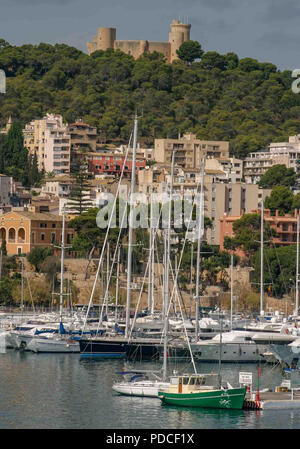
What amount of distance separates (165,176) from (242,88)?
38.8 m

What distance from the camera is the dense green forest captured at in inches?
4670

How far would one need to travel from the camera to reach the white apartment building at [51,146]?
105m

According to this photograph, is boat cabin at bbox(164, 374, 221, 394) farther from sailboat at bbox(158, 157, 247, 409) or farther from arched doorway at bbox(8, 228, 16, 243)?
arched doorway at bbox(8, 228, 16, 243)

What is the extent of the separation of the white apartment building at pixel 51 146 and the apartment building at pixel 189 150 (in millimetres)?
9021

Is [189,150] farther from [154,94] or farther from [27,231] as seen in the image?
[27,231]

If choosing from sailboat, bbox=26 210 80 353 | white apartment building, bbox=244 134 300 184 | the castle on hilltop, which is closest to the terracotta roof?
white apartment building, bbox=244 134 300 184

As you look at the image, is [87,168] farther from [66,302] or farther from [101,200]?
[66,302]

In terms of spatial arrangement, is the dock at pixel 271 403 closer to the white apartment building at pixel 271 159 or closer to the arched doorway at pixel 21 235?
the arched doorway at pixel 21 235

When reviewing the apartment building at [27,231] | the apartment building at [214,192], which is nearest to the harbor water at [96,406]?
the apartment building at [27,231]

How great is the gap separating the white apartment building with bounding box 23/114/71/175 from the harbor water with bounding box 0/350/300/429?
6363 centimetres

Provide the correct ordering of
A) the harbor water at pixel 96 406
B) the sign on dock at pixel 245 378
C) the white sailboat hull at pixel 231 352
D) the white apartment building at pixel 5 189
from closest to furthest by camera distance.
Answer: the harbor water at pixel 96 406
the sign on dock at pixel 245 378
the white sailboat hull at pixel 231 352
the white apartment building at pixel 5 189

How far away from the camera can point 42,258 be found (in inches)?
2867
